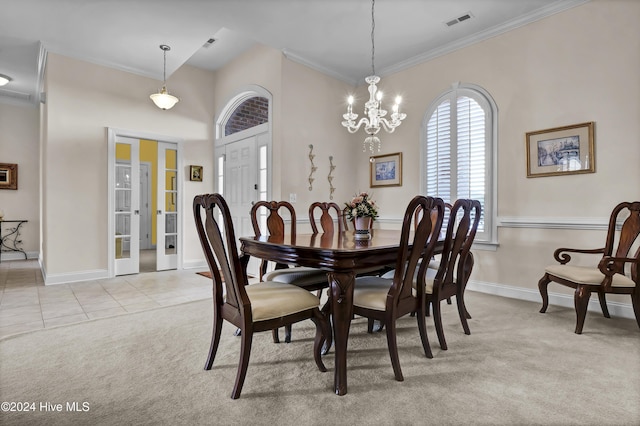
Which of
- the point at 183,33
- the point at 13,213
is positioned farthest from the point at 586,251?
the point at 13,213

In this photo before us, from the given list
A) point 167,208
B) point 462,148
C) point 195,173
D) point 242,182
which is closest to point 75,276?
point 167,208

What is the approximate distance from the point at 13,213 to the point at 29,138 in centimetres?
151

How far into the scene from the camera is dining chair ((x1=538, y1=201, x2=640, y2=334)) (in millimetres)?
2547

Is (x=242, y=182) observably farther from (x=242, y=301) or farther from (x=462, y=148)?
(x=242, y=301)

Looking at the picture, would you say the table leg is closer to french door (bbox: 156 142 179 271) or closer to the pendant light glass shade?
the pendant light glass shade

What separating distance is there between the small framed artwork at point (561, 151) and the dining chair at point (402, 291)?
2.20m

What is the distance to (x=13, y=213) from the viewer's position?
6.54 meters

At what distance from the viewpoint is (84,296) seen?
3.64 meters

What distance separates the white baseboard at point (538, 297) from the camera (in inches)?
118

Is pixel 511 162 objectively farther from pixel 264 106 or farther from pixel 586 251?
pixel 264 106

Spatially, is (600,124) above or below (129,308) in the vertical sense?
above

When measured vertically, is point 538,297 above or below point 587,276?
below

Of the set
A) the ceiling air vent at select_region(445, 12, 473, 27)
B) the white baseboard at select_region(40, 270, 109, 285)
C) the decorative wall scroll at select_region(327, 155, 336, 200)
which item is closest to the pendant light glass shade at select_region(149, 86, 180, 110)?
the decorative wall scroll at select_region(327, 155, 336, 200)

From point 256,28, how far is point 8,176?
6.04m
